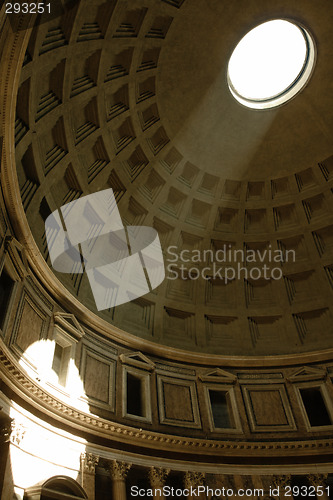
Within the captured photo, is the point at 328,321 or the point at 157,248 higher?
the point at 157,248

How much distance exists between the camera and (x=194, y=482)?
543 inches

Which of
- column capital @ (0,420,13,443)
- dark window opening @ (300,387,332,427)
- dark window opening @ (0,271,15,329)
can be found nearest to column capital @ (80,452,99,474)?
column capital @ (0,420,13,443)

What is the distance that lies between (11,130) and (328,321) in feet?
48.9

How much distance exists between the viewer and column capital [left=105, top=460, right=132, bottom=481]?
40.8ft

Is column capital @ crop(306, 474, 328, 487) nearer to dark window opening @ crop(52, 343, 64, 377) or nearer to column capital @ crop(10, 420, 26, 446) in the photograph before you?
dark window opening @ crop(52, 343, 64, 377)

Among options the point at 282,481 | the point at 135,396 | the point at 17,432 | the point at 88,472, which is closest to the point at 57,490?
the point at 88,472

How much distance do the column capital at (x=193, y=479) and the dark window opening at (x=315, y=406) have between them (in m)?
4.99

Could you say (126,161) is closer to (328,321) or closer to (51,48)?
(51,48)

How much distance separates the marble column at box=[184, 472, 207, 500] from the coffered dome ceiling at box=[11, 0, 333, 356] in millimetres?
5211

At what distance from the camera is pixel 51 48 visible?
40.9 feet

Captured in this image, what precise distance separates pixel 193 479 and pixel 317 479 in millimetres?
4247

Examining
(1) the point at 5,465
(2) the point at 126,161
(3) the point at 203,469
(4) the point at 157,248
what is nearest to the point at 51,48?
(2) the point at 126,161

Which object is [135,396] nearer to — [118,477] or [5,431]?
[118,477]

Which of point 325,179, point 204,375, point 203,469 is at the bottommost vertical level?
point 203,469
